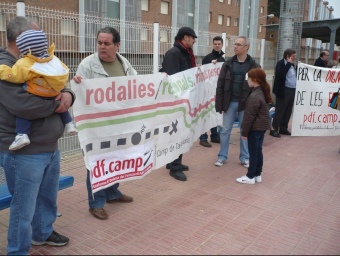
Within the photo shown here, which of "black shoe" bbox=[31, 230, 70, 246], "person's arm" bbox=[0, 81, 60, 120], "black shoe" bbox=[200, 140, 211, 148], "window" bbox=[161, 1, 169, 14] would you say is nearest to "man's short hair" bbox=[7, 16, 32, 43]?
"person's arm" bbox=[0, 81, 60, 120]

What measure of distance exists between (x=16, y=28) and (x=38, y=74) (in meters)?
0.43

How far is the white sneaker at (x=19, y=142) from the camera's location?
2.56 meters

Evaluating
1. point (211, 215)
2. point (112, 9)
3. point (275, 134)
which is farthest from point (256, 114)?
point (112, 9)

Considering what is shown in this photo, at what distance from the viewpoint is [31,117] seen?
103 inches

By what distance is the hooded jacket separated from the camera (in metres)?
2.54

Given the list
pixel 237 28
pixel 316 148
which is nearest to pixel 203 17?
pixel 237 28

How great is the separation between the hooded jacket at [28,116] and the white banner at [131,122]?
619mm

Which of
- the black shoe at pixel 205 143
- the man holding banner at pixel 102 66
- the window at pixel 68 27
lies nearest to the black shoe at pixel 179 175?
the man holding banner at pixel 102 66

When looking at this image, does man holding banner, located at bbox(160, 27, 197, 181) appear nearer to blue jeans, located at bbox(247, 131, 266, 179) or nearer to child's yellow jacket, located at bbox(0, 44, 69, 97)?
blue jeans, located at bbox(247, 131, 266, 179)

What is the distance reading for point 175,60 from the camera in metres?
5.05

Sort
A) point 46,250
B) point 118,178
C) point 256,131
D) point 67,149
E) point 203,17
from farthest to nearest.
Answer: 1. point 203,17
2. point 67,149
3. point 256,131
4. point 118,178
5. point 46,250

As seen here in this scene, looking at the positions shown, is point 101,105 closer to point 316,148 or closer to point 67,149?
point 67,149

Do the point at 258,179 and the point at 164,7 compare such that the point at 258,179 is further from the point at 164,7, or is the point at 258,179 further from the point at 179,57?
the point at 164,7

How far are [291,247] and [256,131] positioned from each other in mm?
1893
